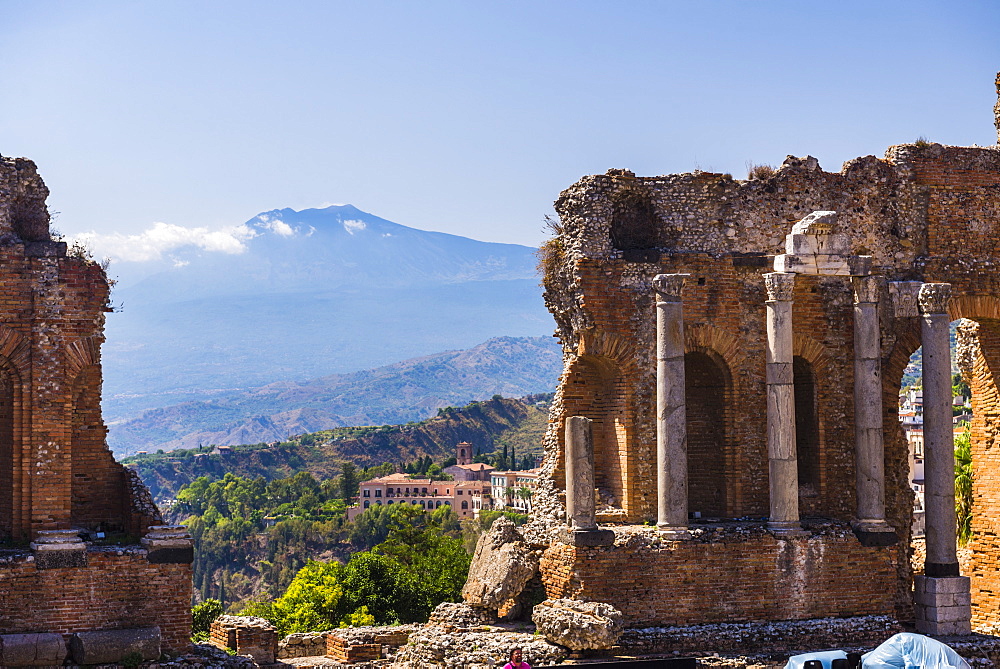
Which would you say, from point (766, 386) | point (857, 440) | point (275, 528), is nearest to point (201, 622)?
point (766, 386)

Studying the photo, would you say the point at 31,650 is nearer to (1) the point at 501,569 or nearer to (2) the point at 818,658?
(1) the point at 501,569

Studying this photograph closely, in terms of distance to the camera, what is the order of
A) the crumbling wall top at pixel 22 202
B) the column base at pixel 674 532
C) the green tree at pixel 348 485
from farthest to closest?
the green tree at pixel 348 485, the column base at pixel 674 532, the crumbling wall top at pixel 22 202

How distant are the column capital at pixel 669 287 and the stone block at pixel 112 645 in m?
10.9

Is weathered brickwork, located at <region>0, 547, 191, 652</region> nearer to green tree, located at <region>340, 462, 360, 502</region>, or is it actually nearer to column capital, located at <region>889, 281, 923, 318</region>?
column capital, located at <region>889, 281, 923, 318</region>

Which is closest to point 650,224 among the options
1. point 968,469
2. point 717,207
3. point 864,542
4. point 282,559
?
point 717,207

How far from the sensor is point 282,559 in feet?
390

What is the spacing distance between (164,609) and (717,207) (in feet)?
43.1

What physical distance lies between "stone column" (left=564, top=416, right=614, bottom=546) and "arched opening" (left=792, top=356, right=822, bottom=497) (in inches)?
211

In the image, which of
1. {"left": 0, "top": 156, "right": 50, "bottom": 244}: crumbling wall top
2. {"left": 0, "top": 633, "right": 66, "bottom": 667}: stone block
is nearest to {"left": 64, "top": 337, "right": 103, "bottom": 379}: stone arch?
{"left": 0, "top": 156, "right": 50, "bottom": 244}: crumbling wall top

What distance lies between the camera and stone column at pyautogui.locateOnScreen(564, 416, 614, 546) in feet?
76.9

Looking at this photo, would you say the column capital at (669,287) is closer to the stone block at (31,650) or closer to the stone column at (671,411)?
the stone column at (671,411)

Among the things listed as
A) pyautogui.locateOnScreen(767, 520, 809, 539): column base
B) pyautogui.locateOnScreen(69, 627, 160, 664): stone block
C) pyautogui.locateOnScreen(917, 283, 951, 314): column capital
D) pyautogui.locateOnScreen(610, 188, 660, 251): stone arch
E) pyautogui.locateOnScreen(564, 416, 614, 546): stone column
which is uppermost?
pyautogui.locateOnScreen(610, 188, 660, 251): stone arch

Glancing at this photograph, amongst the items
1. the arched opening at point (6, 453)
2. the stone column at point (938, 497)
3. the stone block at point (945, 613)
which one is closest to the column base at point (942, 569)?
the stone column at point (938, 497)

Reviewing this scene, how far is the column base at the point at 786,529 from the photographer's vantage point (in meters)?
24.5
